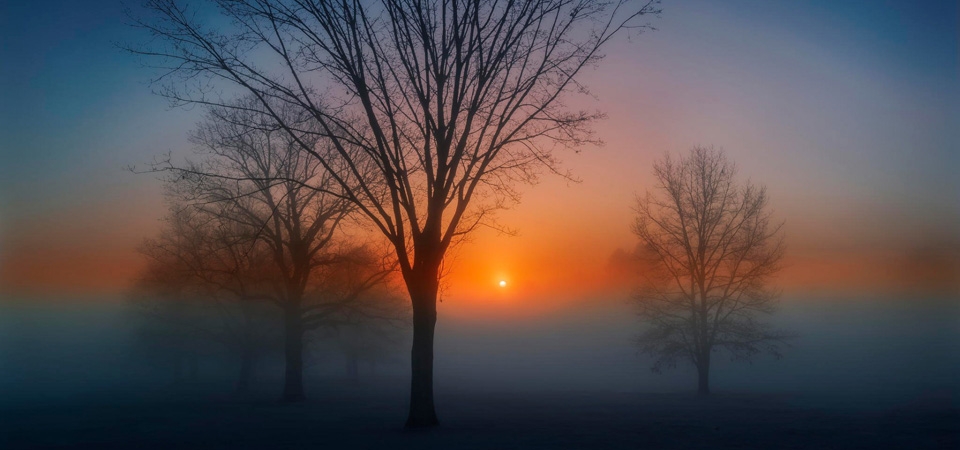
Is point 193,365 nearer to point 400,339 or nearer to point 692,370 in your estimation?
point 400,339

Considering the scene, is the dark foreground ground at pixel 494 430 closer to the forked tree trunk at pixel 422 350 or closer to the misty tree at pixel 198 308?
the forked tree trunk at pixel 422 350

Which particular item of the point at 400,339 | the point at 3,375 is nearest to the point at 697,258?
the point at 400,339

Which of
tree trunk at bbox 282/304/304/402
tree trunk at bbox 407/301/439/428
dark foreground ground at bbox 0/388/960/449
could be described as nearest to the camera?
dark foreground ground at bbox 0/388/960/449

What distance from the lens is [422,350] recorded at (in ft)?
45.9

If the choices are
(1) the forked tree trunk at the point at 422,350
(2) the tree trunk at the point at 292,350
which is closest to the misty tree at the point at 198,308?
(2) the tree trunk at the point at 292,350

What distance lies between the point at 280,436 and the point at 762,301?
23781 mm

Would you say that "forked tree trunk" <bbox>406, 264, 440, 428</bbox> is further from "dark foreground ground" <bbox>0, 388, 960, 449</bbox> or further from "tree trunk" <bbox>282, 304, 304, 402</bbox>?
"tree trunk" <bbox>282, 304, 304, 402</bbox>

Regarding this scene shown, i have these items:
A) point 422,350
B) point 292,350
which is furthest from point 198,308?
point 422,350

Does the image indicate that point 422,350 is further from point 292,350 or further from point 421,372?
point 292,350

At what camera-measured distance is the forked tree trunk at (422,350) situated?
13852 millimetres

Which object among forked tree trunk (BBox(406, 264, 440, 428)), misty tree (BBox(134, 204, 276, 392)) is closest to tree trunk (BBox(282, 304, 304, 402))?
misty tree (BBox(134, 204, 276, 392))

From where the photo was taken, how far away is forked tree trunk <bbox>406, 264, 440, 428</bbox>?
45.4 ft

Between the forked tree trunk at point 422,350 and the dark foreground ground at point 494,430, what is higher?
the forked tree trunk at point 422,350

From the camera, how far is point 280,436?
1356cm
